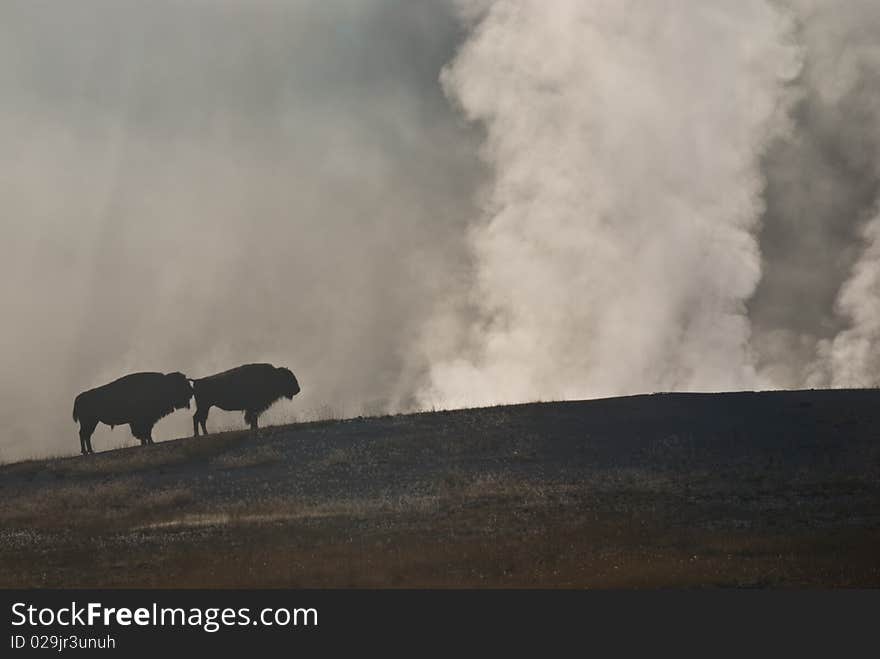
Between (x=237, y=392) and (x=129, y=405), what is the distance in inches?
184

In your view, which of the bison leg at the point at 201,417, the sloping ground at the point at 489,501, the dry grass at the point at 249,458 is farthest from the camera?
the bison leg at the point at 201,417

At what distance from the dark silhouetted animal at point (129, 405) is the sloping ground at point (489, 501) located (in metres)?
4.78

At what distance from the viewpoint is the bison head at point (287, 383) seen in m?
50.5

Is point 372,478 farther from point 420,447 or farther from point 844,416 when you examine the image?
point 844,416

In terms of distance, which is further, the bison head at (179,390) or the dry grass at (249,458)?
the bison head at (179,390)

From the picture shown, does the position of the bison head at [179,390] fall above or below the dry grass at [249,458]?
above

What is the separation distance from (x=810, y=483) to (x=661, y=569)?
36.1 feet

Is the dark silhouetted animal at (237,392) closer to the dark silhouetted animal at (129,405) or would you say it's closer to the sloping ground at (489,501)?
the dark silhouetted animal at (129,405)

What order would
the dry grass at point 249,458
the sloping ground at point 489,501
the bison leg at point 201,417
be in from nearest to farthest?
the sloping ground at point 489,501 → the dry grass at point 249,458 → the bison leg at point 201,417

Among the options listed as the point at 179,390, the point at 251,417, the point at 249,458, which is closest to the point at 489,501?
the point at 249,458

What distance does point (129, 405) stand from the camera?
49.8 metres

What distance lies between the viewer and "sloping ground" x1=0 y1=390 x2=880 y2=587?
24.0m

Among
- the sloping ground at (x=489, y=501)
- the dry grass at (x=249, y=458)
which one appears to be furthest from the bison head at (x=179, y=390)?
the dry grass at (x=249, y=458)

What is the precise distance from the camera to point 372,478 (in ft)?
120
